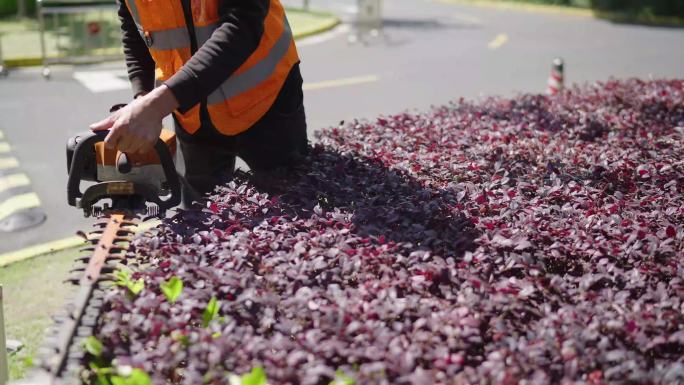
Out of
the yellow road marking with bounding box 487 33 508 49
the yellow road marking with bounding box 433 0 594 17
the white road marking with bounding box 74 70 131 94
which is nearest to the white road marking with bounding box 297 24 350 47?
the yellow road marking with bounding box 487 33 508 49

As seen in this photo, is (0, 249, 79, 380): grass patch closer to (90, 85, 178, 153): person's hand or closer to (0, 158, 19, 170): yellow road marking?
(90, 85, 178, 153): person's hand

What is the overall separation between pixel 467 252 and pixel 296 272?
52 cm

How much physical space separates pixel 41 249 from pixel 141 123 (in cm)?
278

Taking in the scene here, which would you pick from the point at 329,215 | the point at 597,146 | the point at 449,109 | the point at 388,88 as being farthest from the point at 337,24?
the point at 329,215

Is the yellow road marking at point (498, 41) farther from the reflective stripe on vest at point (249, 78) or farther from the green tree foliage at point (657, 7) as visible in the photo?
the reflective stripe on vest at point (249, 78)

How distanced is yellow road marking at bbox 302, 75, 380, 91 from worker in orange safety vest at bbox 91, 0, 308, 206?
23.2 feet

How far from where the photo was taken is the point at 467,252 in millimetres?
2422

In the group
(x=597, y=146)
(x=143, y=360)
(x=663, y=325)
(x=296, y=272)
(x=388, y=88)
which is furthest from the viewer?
(x=388, y=88)

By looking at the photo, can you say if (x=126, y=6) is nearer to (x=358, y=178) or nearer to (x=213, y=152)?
(x=213, y=152)

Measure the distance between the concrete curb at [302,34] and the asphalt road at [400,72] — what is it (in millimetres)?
277

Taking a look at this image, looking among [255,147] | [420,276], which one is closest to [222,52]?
[255,147]

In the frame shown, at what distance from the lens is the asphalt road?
290 inches

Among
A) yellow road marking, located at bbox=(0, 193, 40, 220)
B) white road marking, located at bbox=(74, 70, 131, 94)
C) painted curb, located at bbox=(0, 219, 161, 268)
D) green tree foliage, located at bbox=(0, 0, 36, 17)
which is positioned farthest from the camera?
green tree foliage, located at bbox=(0, 0, 36, 17)

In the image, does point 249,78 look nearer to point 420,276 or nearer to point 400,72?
point 420,276
